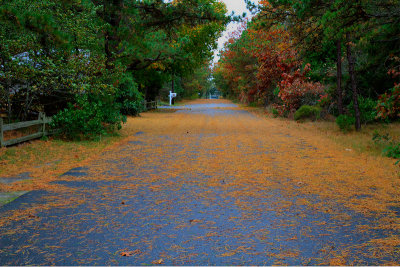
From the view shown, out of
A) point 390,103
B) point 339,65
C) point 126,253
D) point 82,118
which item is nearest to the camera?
point 126,253

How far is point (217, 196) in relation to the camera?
6090 mm

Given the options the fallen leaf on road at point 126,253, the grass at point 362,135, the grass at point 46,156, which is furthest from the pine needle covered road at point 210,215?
the grass at point 362,135

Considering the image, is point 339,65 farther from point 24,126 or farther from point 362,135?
point 24,126

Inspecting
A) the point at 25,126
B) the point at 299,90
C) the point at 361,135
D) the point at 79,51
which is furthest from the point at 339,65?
the point at 25,126

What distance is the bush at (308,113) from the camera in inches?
840

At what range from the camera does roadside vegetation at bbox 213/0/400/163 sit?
975 cm

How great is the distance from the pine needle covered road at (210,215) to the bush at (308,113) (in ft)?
41.7

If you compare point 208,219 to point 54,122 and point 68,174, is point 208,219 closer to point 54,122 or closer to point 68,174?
point 68,174

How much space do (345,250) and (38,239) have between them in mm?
3432

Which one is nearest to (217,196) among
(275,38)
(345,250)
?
(345,250)

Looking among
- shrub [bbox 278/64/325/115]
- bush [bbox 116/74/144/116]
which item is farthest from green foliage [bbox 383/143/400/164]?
bush [bbox 116/74/144/116]

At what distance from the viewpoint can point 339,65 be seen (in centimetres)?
1614

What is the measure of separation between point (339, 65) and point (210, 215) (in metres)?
13.3

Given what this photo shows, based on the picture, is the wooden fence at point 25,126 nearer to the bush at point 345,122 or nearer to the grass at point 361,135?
the grass at point 361,135
